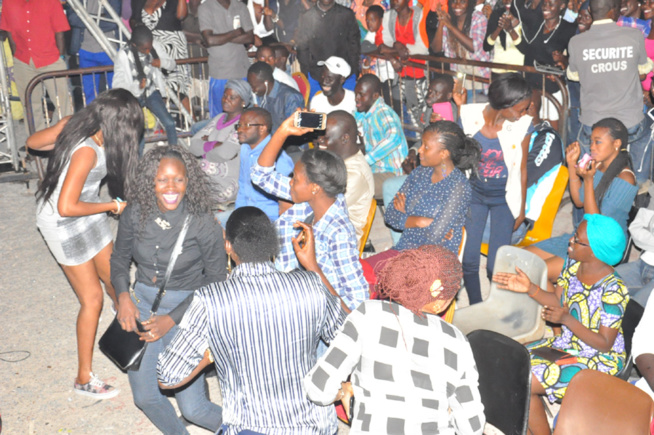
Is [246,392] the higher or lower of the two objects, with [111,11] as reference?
lower

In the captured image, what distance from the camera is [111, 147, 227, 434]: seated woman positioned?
3.98m

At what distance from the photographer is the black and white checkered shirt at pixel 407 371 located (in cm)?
280

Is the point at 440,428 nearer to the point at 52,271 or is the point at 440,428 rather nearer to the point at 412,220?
the point at 412,220

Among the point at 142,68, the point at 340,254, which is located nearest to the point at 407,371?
the point at 340,254

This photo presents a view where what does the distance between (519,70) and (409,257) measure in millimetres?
5612

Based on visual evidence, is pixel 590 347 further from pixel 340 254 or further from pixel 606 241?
pixel 340 254

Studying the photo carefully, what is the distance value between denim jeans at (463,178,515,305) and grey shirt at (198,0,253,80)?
15.5ft

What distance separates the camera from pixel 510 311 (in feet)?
15.9

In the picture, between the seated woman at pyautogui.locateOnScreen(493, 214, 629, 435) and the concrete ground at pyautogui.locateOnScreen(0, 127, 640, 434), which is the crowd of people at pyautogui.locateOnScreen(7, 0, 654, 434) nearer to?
the seated woman at pyautogui.locateOnScreen(493, 214, 629, 435)

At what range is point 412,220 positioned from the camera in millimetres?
5051

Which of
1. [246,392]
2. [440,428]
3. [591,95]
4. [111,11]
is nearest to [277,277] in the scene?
[246,392]

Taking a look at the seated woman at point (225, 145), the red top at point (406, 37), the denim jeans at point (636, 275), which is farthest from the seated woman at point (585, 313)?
the red top at point (406, 37)

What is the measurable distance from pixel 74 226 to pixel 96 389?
124 centimetres

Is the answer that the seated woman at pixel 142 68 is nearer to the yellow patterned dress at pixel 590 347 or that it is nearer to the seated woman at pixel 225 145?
the seated woman at pixel 225 145
